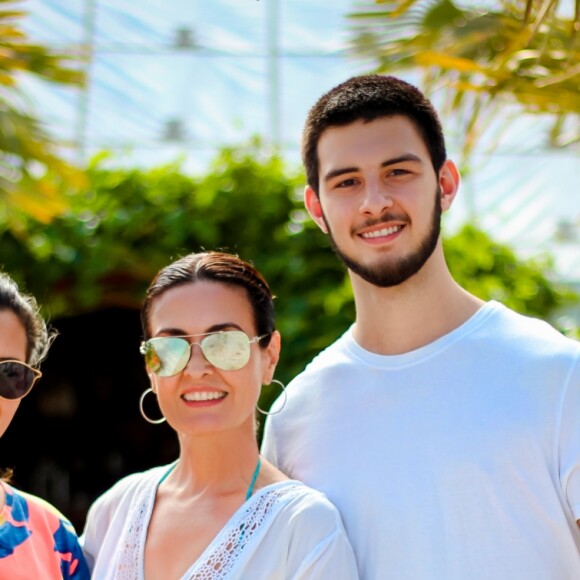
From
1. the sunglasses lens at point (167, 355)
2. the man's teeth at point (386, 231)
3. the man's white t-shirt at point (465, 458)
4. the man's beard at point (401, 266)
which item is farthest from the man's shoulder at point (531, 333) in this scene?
the sunglasses lens at point (167, 355)

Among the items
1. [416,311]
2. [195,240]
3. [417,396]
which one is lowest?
[417,396]

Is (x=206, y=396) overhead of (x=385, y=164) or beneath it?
beneath

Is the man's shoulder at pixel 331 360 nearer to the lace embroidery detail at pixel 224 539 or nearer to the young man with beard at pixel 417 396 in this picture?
the young man with beard at pixel 417 396

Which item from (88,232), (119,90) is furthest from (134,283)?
(119,90)

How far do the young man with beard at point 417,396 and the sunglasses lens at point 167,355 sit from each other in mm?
432

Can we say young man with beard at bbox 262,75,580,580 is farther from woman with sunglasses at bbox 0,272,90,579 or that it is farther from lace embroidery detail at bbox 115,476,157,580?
woman with sunglasses at bbox 0,272,90,579

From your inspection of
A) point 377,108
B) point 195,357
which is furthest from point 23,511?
point 377,108

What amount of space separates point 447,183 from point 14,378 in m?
1.31

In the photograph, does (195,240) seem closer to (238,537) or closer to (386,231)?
(386,231)

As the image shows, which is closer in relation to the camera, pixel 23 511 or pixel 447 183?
pixel 23 511

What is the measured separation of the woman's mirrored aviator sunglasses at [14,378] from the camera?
2590 mm

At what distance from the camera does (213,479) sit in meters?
2.68

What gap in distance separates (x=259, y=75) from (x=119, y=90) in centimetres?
158

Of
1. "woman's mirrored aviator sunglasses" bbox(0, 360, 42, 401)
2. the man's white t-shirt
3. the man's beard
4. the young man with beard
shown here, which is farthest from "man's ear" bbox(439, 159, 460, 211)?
"woman's mirrored aviator sunglasses" bbox(0, 360, 42, 401)
